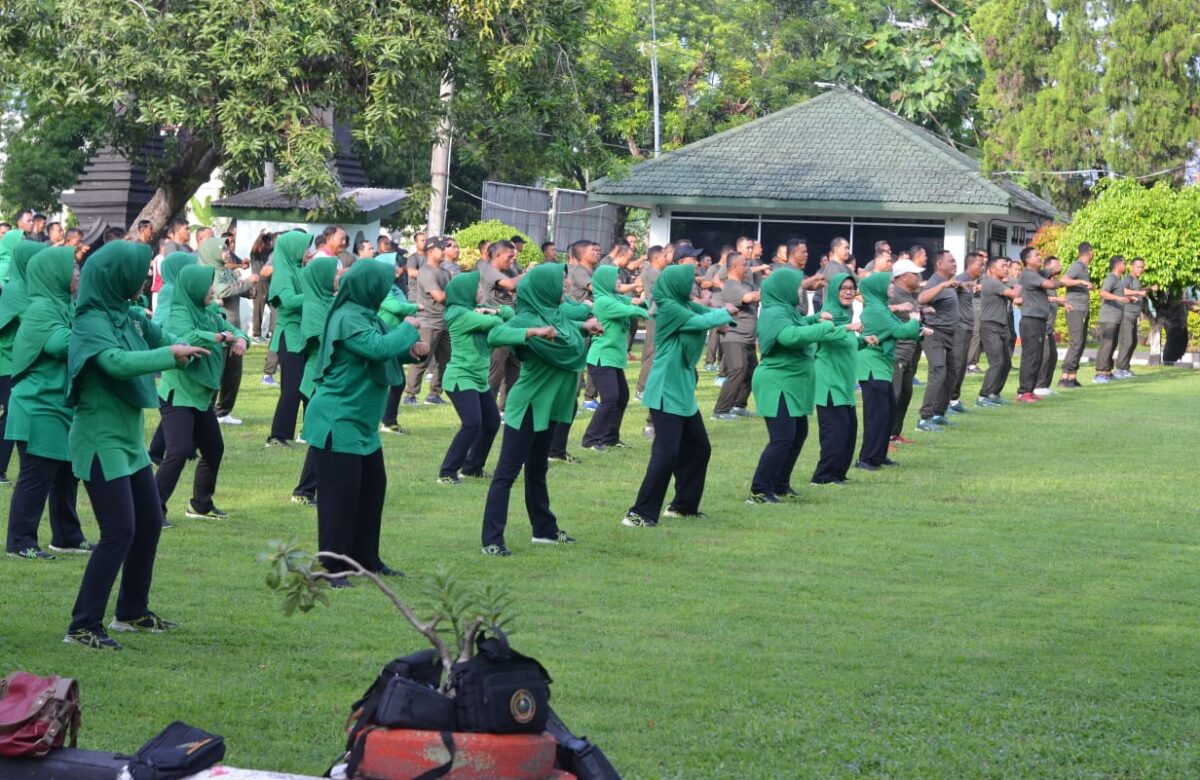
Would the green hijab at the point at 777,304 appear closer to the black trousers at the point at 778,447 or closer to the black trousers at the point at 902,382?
the black trousers at the point at 778,447

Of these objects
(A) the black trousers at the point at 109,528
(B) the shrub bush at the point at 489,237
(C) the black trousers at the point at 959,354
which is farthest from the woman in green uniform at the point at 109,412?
(B) the shrub bush at the point at 489,237

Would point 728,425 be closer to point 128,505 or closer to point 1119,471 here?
point 1119,471

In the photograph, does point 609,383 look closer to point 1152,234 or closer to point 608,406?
point 608,406

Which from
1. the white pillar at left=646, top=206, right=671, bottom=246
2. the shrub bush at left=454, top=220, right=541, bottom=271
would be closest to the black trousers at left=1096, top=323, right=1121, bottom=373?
the shrub bush at left=454, top=220, right=541, bottom=271

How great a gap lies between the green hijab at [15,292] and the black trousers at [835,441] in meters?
6.76

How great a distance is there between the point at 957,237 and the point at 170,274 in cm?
2530

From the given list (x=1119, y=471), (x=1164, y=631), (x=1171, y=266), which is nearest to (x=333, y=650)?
(x=1164, y=631)

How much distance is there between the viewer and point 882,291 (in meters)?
15.9

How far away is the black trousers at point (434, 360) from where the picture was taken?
63.1 ft

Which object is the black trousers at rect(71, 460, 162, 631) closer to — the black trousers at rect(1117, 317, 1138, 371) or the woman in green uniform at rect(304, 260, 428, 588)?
the woman in green uniform at rect(304, 260, 428, 588)

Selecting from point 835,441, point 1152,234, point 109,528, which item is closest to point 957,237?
point 1152,234

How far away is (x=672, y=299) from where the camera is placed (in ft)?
41.0

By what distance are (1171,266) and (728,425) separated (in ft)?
43.2

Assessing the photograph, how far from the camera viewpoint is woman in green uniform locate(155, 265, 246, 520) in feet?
35.9
